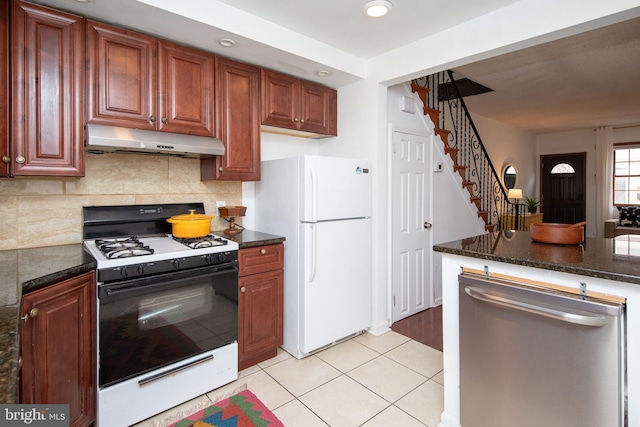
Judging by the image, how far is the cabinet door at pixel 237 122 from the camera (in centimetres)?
257

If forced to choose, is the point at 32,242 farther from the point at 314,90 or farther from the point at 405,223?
the point at 405,223

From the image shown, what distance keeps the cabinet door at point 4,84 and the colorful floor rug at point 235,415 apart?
5.65 ft

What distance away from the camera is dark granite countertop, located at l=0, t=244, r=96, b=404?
2.35 feet

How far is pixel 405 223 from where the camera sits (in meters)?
3.40

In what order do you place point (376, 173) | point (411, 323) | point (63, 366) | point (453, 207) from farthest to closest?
point (453, 207) < point (411, 323) < point (376, 173) < point (63, 366)

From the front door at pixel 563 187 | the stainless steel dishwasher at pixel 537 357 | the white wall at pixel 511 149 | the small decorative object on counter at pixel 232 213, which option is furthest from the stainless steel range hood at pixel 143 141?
the front door at pixel 563 187

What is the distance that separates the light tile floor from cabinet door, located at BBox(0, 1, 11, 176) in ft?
5.50

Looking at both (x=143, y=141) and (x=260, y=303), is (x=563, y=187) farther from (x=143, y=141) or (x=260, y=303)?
(x=143, y=141)

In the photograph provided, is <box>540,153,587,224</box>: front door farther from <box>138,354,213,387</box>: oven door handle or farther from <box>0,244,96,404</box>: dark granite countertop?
<box>0,244,96,404</box>: dark granite countertop

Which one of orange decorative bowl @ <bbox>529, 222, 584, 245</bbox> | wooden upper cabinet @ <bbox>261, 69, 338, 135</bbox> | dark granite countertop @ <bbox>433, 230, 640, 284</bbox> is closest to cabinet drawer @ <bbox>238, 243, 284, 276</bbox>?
wooden upper cabinet @ <bbox>261, 69, 338, 135</bbox>

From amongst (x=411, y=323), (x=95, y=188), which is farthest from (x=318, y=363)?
(x=95, y=188)

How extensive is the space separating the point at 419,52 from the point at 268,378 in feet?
8.90

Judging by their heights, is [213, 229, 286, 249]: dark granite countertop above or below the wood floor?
above

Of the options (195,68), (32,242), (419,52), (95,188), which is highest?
(419,52)
